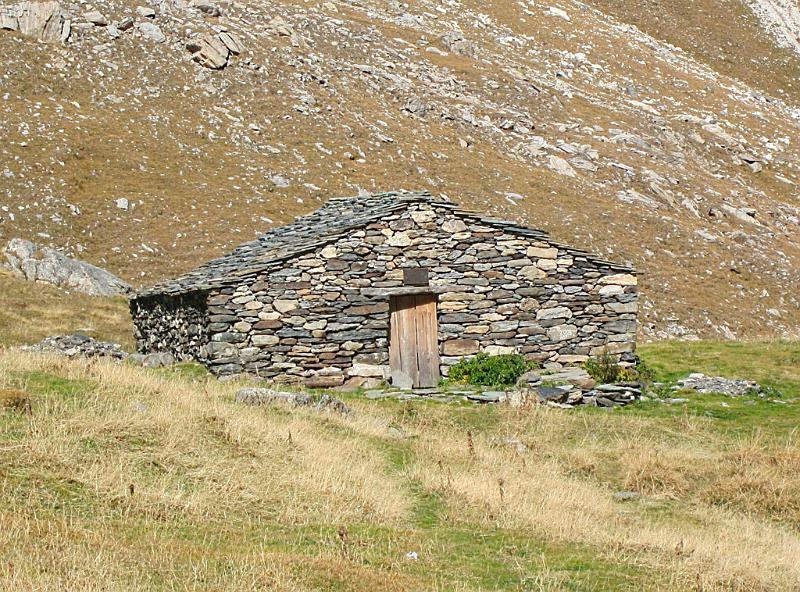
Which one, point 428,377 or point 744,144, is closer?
point 428,377

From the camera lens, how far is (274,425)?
42.3ft

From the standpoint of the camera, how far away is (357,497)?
1016 cm

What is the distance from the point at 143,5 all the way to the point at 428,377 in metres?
45.6

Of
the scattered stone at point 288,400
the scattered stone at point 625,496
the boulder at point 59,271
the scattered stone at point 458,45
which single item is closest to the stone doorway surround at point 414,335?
the scattered stone at point 288,400

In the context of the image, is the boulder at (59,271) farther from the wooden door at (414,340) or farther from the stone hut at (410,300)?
the wooden door at (414,340)

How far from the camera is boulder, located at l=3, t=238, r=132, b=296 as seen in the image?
34.2 metres

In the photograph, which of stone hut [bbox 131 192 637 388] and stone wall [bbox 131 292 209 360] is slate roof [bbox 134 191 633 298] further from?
stone wall [bbox 131 292 209 360]

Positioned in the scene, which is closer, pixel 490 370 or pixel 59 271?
pixel 490 370

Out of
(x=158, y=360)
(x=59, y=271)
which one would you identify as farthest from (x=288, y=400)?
(x=59, y=271)

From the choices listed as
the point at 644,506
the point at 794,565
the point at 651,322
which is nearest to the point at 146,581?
the point at 794,565

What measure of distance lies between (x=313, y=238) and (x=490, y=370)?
490 cm

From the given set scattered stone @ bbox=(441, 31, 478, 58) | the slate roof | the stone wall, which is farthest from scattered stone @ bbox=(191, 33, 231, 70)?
the slate roof

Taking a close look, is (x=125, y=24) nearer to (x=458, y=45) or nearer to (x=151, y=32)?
(x=151, y=32)

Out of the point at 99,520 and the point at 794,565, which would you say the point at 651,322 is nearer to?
the point at 794,565
